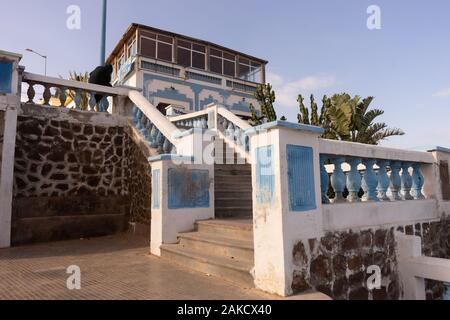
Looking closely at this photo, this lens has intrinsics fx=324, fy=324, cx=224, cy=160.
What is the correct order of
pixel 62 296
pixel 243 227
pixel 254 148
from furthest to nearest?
pixel 243 227 < pixel 254 148 < pixel 62 296

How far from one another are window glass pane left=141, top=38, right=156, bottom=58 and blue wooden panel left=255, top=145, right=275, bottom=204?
17.9 meters

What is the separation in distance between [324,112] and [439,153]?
7.41 m

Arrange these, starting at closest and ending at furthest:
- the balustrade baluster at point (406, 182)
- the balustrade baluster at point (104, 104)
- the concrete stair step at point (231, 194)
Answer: the balustrade baluster at point (406, 182), the concrete stair step at point (231, 194), the balustrade baluster at point (104, 104)

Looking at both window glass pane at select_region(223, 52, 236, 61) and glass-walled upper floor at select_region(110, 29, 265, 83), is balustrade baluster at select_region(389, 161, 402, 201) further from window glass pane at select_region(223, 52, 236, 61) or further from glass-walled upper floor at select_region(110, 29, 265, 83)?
window glass pane at select_region(223, 52, 236, 61)

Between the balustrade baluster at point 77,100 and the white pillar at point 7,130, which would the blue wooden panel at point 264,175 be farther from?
the balustrade baluster at point 77,100

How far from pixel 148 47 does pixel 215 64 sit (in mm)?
4825

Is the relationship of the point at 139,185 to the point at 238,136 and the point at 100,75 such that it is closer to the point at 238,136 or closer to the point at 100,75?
the point at 238,136

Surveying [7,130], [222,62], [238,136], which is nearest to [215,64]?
[222,62]

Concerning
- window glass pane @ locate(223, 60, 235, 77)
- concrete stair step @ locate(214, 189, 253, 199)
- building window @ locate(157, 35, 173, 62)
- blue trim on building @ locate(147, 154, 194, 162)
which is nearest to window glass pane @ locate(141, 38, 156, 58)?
building window @ locate(157, 35, 173, 62)

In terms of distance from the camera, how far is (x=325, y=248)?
3377mm

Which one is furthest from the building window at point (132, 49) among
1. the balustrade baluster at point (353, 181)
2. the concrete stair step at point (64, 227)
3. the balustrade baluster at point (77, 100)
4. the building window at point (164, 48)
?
the balustrade baluster at point (353, 181)

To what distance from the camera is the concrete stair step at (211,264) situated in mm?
3421
